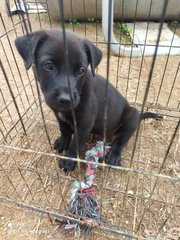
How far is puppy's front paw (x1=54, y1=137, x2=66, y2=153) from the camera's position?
2020mm

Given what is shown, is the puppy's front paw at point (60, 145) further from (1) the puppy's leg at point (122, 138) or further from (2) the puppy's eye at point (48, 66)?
(2) the puppy's eye at point (48, 66)

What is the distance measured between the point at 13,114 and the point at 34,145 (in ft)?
1.66

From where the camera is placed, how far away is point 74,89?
1.38m

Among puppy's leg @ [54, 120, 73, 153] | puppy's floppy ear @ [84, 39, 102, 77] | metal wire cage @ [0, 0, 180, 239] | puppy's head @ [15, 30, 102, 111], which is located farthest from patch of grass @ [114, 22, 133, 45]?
puppy's head @ [15, 30, 102, 111]

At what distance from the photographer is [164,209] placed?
64.2 inches

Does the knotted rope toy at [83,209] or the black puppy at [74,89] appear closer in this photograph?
the black puppy at [74,89]

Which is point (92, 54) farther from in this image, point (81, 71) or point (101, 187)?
point (101, 187)

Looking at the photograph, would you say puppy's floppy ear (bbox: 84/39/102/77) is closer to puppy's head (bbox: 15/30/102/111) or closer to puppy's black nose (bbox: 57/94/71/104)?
puppy's head (bbox: 15/30/102/111)

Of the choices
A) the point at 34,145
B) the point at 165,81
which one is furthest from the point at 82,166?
the point at 165,81

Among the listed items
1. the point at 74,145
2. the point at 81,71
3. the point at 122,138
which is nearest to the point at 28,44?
the point at 81,71

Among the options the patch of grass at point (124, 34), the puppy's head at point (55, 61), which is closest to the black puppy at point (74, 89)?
the puppy's head at point (55, 61)

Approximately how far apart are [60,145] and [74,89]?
2.48 feet

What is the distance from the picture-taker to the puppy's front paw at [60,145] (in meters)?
2.02

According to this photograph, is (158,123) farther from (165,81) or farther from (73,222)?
(73,222)
